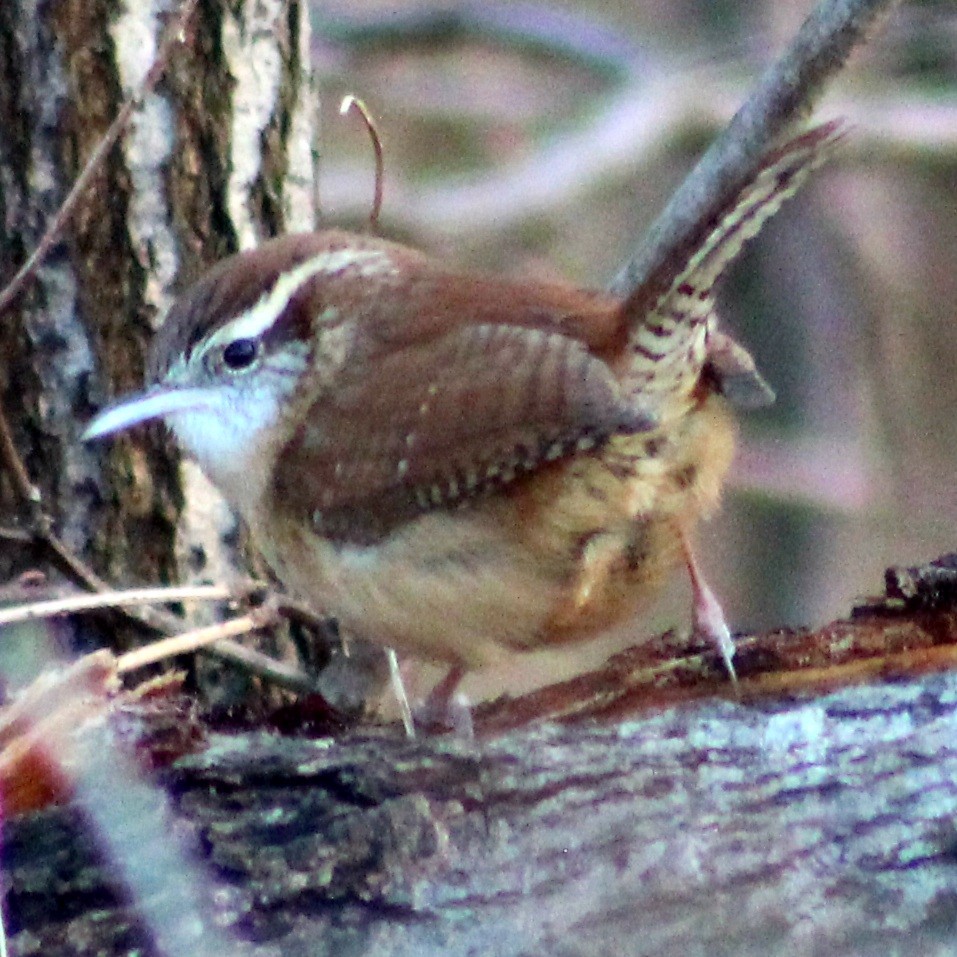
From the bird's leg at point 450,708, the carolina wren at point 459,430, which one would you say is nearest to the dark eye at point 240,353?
the carolina wren at point 459,430

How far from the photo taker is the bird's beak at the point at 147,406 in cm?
230

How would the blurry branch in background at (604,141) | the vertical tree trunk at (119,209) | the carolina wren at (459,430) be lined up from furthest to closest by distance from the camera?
the blurry branch in background at (604,141)
the vertical tree trunk at (119,209)
the carolina wren at (459,430)

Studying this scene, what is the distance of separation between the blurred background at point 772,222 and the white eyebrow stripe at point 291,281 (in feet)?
5.04

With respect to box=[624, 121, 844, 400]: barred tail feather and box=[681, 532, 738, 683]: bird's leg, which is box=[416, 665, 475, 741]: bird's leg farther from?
box=[624, 121, 844, 400]: barred tail feather

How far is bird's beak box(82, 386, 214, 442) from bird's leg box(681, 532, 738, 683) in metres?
Result: 0.75

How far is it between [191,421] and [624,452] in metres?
0.71

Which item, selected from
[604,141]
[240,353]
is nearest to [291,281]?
[240,353]

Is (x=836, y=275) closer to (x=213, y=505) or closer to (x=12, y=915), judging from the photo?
(x=213, y=505)

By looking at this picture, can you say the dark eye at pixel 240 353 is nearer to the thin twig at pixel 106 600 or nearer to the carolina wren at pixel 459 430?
the carolina wren at pixel 459 430

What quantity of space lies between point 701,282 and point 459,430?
0.38 m

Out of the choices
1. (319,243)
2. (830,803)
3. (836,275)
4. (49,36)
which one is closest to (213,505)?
(319,243)

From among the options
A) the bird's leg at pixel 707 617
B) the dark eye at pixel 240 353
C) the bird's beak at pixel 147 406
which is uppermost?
the dark eye at pixel 240 353

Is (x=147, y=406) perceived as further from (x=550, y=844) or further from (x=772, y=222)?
(x=772, y=222)

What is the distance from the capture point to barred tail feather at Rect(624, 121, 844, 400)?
186 cm
